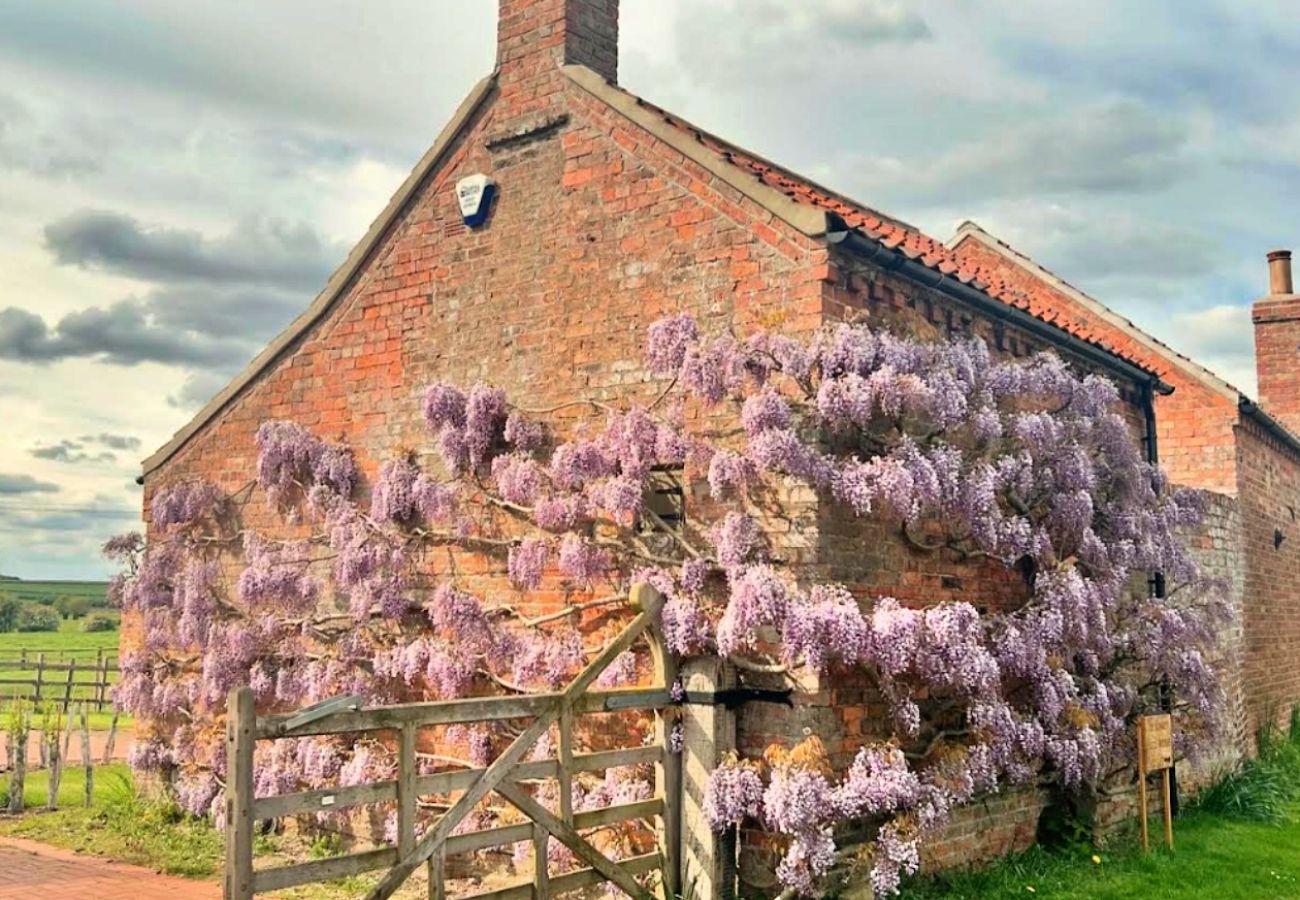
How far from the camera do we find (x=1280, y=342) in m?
20.2

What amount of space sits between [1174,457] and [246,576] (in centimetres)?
1148

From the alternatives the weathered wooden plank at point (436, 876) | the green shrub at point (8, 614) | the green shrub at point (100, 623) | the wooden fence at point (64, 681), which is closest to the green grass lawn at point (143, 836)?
the wooden fence at point (64, 681)

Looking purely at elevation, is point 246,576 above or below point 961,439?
below

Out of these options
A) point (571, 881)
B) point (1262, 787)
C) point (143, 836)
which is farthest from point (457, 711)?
point (1262, 787)

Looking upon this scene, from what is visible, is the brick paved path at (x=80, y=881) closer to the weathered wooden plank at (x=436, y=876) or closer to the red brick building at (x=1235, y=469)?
the weathered wooden plank at (x=436, y=876)

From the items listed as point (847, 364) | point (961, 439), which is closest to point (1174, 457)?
point (961, 439)

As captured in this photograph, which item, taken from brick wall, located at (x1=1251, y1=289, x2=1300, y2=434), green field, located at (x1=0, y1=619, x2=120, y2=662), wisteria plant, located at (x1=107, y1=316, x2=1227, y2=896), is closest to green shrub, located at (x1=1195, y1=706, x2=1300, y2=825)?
wisteria plant, located at (x1=107, y1=316, x2=1227, y2=896)

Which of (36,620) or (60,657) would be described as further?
(36,620)

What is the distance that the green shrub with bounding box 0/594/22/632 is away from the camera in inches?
2579

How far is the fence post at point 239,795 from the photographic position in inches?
229

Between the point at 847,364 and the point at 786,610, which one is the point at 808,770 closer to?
the point at 786,610

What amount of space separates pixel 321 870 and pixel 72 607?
83446mm

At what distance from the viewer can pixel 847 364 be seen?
25.0 feet

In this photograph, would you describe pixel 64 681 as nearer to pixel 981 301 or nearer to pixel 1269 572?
pixel 981 301
